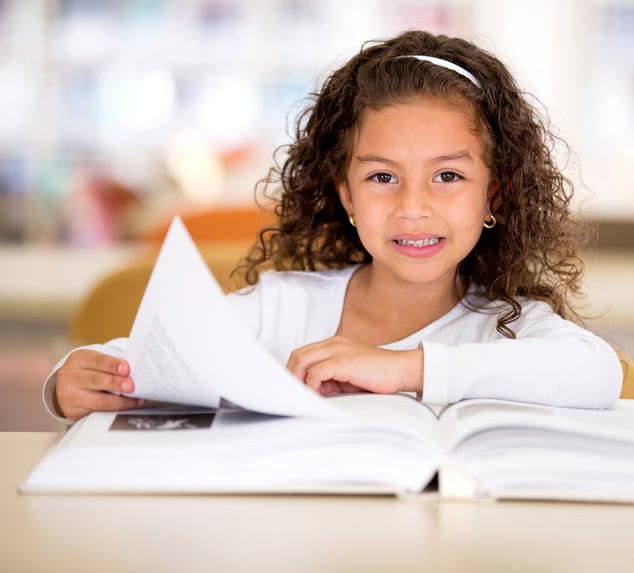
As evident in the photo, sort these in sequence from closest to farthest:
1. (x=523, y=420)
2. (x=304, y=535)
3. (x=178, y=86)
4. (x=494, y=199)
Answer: (x=304, y=535) < (x=523, y=420) < (x=494, y=199) < (x=178, y=86)

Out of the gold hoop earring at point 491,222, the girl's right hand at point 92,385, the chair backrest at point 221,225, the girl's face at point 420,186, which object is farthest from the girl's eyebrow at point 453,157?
the chair backrest at point 221,225

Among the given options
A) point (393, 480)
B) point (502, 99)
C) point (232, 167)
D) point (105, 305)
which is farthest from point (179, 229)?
point (232, 167)

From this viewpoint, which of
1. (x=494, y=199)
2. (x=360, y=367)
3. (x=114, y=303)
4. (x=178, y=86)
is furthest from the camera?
(x=178, y=86)

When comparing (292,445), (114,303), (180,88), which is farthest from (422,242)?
(180,88)

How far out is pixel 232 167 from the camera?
5.47 meters

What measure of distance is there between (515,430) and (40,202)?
494cm

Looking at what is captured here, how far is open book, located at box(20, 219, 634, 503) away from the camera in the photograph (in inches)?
27.8

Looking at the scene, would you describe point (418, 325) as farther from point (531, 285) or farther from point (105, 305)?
point (105, 305)

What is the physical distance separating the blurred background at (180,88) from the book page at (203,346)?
4288 millimetres

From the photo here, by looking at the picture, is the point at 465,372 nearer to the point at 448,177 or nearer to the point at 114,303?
the point at 448,177

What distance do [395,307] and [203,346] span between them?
56 centimetres

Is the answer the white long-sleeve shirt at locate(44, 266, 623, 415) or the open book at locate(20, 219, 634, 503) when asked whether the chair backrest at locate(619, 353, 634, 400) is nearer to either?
the white long-sleeve shirt at locate(44, 266, 623, 415)

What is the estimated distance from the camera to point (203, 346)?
2.55ft

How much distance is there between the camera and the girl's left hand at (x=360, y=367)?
915mm
